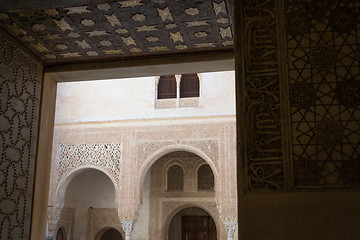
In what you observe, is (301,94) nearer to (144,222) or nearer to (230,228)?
(230,228)

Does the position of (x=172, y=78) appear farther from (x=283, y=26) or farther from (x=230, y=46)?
(x=283, y=26)

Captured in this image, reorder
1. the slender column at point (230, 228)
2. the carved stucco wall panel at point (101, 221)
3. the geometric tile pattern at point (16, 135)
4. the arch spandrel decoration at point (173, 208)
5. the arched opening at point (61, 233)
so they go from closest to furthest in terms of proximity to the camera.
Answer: the geometric tile pattern at point (16, 135), the slender column at point (230, 228), the arch spandrel decoration at point (173, 208), the arched opening at point (61, 233), the carved stucco wall panel at point (101, 221)

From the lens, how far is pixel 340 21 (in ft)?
6.53

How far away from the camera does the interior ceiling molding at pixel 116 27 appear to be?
256 cm

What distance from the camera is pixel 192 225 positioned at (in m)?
10.7

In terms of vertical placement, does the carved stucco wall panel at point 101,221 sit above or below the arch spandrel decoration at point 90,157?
below

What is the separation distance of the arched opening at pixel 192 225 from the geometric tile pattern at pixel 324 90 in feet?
29.2

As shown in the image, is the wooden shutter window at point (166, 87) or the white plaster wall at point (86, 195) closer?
the wooden shutter window at point (166, 87)

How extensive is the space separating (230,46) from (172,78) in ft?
21.6

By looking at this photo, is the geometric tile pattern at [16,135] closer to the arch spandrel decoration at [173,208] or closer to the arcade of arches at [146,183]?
the arcade of arches at [146,183]

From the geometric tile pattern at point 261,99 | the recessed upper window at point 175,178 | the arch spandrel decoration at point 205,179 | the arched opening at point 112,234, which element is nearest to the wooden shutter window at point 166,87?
the recessed upper window at point 175,178

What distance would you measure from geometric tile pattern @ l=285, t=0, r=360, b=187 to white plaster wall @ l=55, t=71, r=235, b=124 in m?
6.62

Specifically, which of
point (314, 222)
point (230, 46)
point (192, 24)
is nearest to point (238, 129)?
point (314, 222)

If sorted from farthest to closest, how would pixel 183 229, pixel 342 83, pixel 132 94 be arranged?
pixel 183 229
pixel 132 94
pixel 342 83
